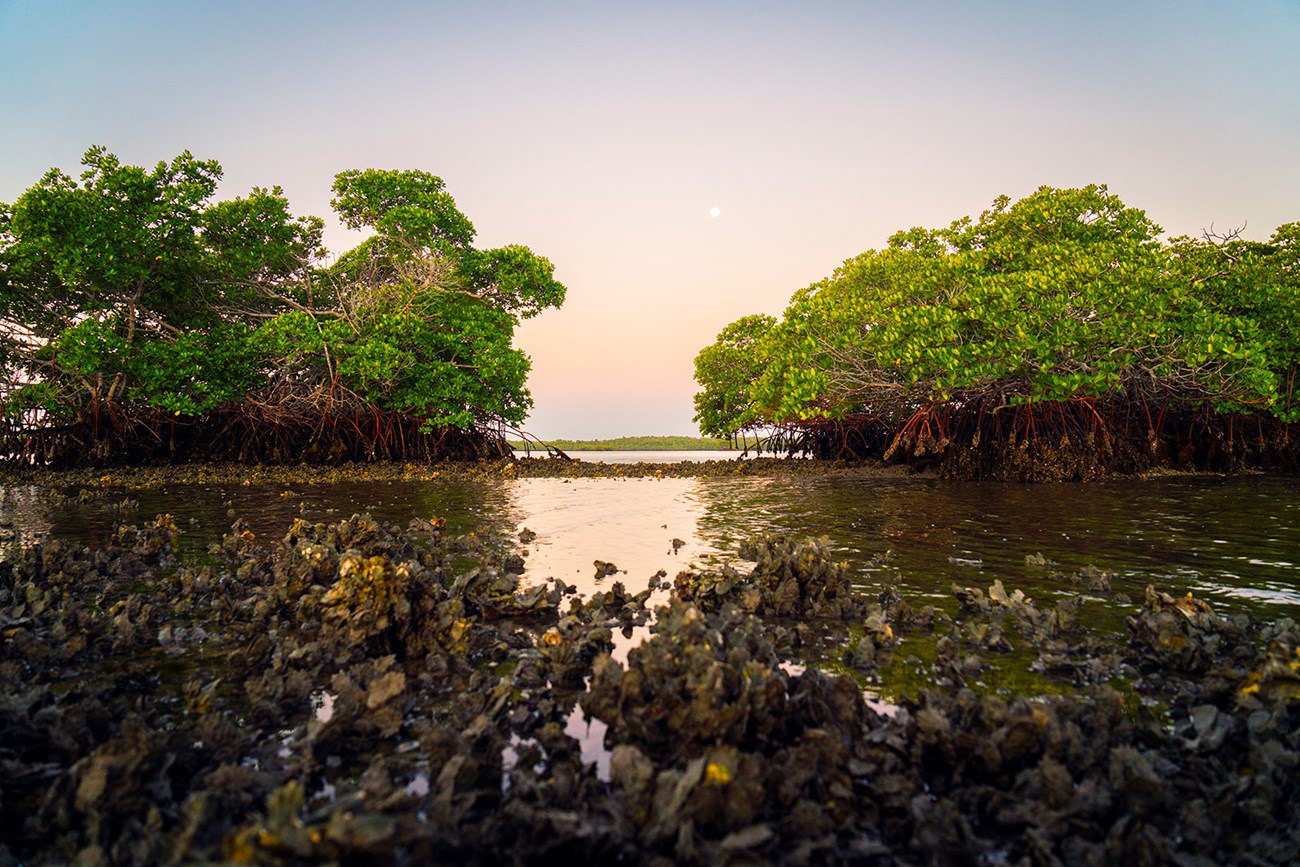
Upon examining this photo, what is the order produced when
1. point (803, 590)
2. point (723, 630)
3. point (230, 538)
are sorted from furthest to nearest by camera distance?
point (230, 538) → point (803, 590) → point (723, 630)

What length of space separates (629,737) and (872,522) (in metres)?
9.10

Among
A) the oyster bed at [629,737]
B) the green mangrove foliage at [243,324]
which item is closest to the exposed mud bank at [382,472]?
the green mangrove foliage at [243,324]

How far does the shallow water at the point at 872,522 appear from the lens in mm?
7027

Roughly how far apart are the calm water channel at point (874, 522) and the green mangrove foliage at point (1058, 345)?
3034 millimetres

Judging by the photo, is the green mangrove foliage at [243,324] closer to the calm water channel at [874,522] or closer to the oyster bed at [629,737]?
the calm water channel at [874,522]

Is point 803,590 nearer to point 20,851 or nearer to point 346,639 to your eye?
point 346,639

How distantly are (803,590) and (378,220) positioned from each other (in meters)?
27.8

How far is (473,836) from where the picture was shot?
2.22 meters

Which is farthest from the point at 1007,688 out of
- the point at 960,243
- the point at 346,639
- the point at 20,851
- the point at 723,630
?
the point at 960,243

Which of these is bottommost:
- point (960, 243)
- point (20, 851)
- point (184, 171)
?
point (20, 851)

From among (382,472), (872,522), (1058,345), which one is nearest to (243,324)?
(382,472)

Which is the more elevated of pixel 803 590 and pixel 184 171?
pixel 184 171

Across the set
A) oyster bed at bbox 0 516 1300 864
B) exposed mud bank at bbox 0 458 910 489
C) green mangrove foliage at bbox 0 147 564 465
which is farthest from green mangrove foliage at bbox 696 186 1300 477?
oyster bed at bbox 0 516 1300 864

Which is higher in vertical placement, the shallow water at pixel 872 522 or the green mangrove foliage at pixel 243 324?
the green mangrove foliage at pixel 243 324
